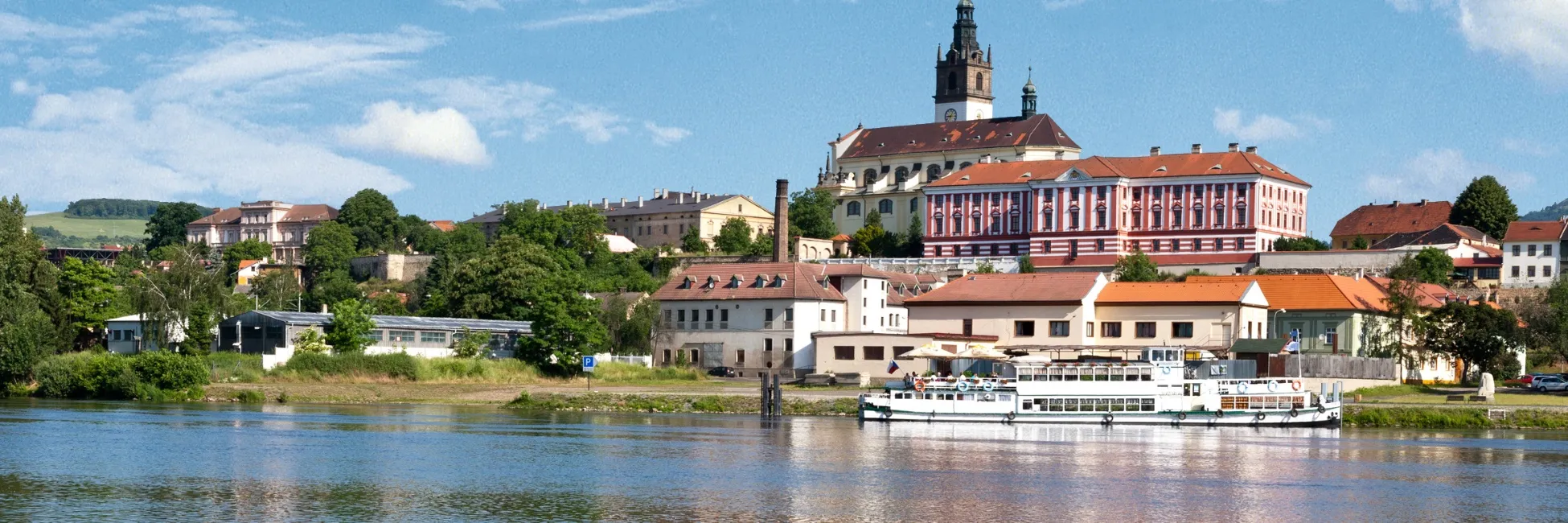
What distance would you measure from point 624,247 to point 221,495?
12661cm

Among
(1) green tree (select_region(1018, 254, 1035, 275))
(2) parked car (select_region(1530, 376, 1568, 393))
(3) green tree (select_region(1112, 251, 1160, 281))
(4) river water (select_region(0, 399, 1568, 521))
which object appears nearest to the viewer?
(4) river water (select_region(0, 399, 1568, 521))

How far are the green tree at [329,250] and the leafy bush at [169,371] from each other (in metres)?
85.9

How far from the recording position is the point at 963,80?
185500mm

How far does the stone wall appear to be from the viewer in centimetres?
15875

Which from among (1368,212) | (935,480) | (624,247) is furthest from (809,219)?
(935,480)

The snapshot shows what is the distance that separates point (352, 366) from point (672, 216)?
94213mm

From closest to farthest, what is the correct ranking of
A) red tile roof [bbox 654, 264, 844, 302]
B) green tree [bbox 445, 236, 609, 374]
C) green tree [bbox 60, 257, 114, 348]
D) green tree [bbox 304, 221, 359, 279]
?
green tree [bbox 445, 236, 609, 374] < green tree [bbox 60, 257, 114, 348] < red tile roof [bbox 654, 264, 844, 302] < green tree [bbox 304, 221, 359, 279]

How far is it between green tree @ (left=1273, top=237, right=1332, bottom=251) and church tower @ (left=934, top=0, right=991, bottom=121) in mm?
54376

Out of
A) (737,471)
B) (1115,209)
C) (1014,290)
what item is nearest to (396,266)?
(1115,209)

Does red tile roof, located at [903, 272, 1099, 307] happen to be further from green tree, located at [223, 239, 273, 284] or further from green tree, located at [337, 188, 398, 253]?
green tree, located at [223, 239, 273, 284]

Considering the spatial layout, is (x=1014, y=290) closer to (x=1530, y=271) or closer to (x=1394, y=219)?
(x=1530, y=271)

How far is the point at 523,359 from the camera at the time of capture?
86.8 metres

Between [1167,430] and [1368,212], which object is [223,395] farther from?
[1368,212]

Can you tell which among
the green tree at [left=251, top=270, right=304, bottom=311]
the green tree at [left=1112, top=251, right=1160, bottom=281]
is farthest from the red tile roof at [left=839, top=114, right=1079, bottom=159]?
the green tree at [left=251, top=270, right=304, bottom=311]
